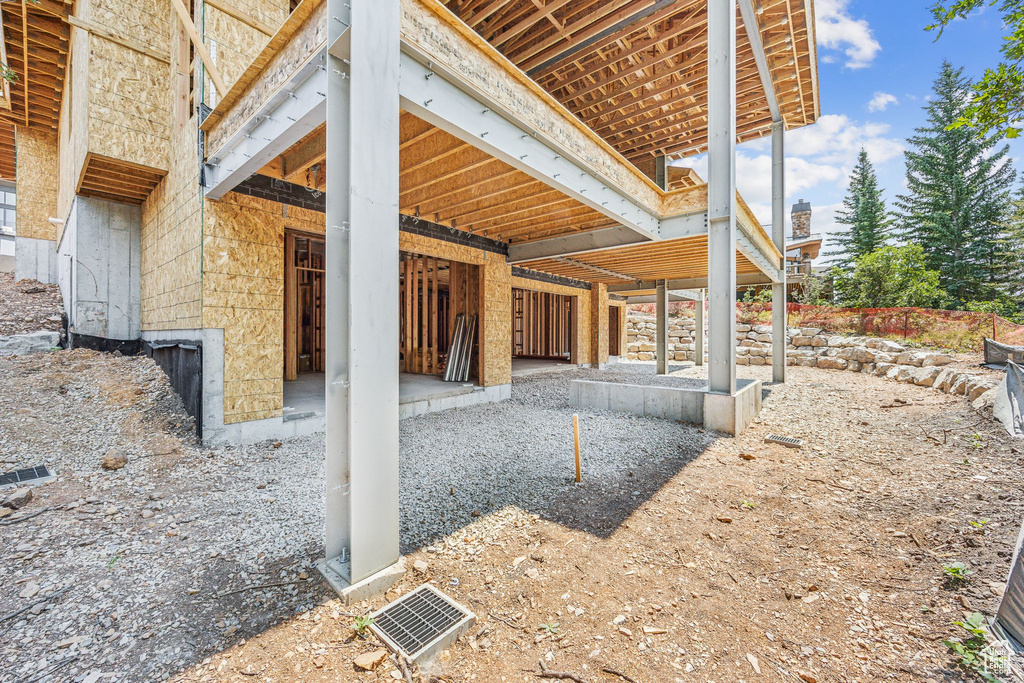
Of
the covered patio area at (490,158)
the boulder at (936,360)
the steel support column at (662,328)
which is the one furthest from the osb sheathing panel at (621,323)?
the boulder at (936,360)

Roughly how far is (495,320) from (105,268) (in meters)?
7.21

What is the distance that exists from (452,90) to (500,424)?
469cm

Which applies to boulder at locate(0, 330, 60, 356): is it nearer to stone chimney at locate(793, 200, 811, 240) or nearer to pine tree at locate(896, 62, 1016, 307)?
stone chimney at locate(793, 200, 811, 240)

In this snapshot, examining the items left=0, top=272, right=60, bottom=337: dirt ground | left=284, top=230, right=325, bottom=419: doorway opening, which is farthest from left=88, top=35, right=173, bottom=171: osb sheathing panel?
left=0, top=272, right=60, bottom=337: dirt ground

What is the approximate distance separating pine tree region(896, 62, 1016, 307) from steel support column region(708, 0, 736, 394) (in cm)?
2281

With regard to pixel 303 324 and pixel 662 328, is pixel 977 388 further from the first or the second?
pixel 303 324

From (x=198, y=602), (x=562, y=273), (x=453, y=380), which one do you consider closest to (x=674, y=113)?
(x=562, y=273)

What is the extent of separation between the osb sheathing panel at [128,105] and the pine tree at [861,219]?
3092 cm

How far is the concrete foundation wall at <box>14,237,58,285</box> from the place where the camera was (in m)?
10.4

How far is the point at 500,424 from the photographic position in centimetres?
643

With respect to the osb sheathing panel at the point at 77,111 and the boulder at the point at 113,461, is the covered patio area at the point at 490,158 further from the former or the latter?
the boulder at the point at 113,461

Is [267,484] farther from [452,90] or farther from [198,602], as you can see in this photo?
[452,90]

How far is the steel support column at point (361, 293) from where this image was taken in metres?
2.28

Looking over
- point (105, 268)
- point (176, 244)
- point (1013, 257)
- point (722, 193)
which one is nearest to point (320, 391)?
point (176, 244)
